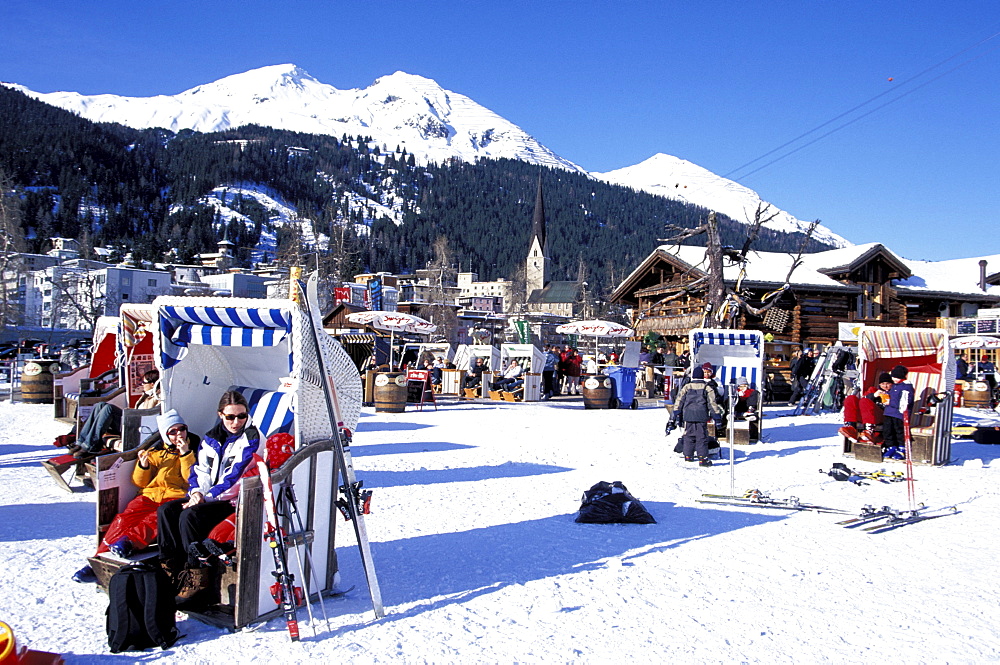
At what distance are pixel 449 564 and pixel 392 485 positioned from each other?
2.91 meters

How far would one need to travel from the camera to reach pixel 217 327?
5082 mm

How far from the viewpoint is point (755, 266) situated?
30.2 meters

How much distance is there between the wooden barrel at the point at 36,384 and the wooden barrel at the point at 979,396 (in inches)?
880

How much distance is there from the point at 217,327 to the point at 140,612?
Result: 2.07m

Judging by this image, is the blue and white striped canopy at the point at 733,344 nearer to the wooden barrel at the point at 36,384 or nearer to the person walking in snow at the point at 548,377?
the person walking in snow at the point at 548,377

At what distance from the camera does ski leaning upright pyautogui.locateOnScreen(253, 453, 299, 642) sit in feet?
12.0

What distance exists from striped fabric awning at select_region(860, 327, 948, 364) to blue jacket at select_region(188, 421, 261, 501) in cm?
977

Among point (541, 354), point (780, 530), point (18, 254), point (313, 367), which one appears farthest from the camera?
point (18, 254)

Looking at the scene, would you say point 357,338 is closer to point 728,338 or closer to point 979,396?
point 728,338

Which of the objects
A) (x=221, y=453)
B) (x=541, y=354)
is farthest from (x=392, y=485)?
(x=541, y=354)

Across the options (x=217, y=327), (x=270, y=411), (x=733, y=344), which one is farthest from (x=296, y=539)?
(x=733, y=344)

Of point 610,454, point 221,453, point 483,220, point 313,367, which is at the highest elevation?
point 483,220

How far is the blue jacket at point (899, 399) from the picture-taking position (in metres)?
9.72

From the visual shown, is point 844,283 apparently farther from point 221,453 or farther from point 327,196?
point 327,196
